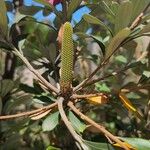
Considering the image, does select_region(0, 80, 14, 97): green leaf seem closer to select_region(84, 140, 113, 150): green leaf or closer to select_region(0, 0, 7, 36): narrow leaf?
select_region(0, 0, 7, 36): narrow leaf

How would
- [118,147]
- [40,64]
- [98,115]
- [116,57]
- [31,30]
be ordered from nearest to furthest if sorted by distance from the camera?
[118,147], [40,64], [31,30], [98,115], [116,57]

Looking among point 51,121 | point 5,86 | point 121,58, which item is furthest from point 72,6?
point 121,58

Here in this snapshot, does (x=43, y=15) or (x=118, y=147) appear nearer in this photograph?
(x=118, y=147)

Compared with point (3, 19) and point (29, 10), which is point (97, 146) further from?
point (29, 10)

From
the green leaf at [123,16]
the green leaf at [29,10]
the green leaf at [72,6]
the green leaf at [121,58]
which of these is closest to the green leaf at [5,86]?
the green leaf at [29,10]

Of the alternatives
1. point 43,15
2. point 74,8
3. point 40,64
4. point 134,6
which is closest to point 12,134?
point 40,64

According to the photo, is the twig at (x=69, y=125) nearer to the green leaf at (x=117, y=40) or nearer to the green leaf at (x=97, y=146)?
the green leaf at (x=97, y=146)

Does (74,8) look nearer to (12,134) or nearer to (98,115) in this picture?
(12,134)
